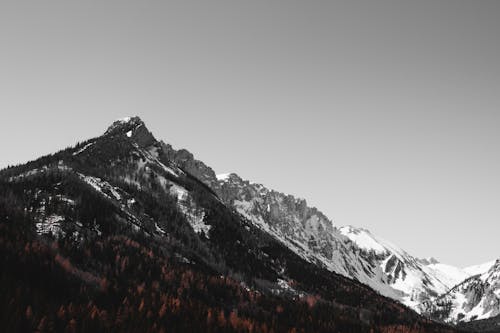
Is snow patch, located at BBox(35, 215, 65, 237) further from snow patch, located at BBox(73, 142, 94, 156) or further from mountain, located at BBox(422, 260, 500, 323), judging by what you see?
mountain, located at BBox(422, 260, 500, 323)

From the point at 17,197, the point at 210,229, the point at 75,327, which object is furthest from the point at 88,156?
the point at 75,327

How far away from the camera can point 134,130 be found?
289 feet

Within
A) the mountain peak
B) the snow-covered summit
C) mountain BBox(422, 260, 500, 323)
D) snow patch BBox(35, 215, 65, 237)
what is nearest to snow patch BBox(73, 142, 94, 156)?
the mountain peak

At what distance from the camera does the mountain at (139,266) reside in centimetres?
652

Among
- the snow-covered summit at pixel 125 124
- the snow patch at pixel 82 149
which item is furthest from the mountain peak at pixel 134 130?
the snow patch at pixel 82 149

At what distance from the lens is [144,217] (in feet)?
123

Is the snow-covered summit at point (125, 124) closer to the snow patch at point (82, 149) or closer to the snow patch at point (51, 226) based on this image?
the snow patch at point (82, 149)

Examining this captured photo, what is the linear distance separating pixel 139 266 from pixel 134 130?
76852 millimetres

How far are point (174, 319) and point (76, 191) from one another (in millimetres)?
27348

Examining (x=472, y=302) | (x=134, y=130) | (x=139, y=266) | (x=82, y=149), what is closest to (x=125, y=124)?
(x=134, y=130)

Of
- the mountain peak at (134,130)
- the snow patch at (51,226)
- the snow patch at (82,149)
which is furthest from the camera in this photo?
the mountain peak at (134,130)

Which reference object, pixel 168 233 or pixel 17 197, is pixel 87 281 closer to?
pixel 17 197

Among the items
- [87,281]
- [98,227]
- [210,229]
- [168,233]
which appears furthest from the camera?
[210,229]

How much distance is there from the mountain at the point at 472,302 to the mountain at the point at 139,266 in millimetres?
133443
